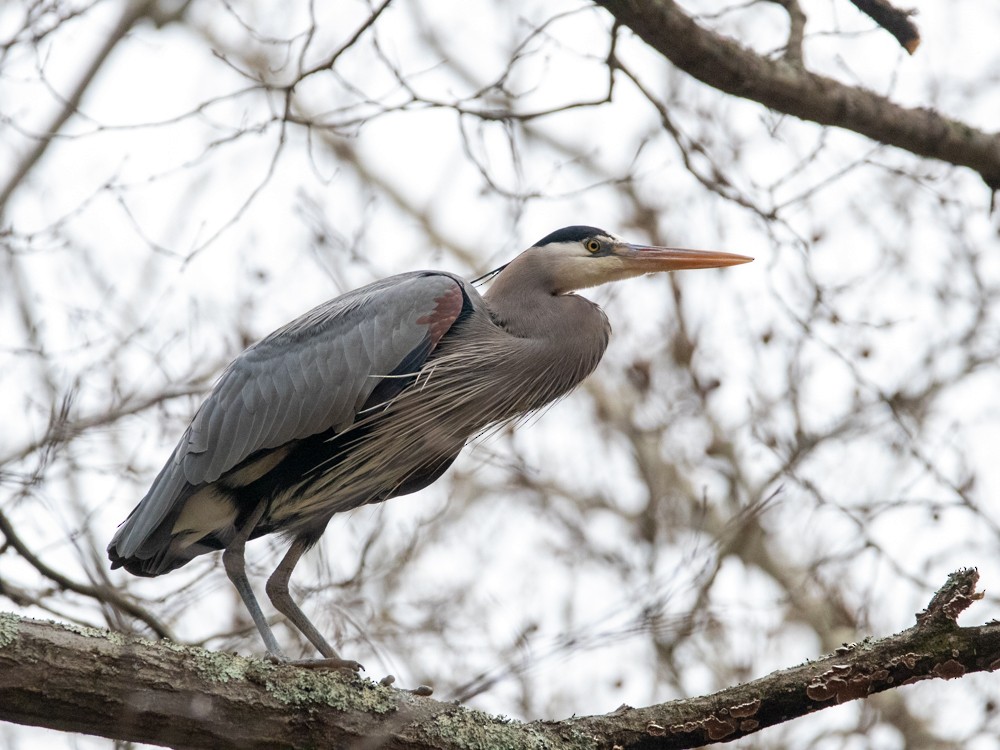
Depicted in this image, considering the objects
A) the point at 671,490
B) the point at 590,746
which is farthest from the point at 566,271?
the point at 671,490

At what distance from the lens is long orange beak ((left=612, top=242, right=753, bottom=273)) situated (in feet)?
17.5

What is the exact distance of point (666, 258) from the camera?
5.36m

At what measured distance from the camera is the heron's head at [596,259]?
5.30 metres

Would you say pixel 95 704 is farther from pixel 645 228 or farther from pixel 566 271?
pixel 645 228

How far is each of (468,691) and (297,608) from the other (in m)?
1.25

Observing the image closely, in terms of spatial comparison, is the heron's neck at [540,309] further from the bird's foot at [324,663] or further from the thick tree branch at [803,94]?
the bird's foot at [324,663]

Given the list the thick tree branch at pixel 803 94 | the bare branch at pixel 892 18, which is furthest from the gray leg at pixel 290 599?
the bare branch at pixel 892 18

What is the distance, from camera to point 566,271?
5.30 meters

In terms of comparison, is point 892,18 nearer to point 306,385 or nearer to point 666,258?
point 666,258

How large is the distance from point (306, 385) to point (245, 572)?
32.2 inches

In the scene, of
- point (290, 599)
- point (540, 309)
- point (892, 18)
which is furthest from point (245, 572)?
point (892, 18)

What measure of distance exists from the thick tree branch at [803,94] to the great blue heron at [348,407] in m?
0.87

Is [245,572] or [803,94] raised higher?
[803,94]

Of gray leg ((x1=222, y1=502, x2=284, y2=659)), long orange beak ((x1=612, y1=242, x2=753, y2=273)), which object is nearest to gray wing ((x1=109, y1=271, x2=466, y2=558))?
gray leg ((x1=222, y1=502, x2=284, y2=659))
